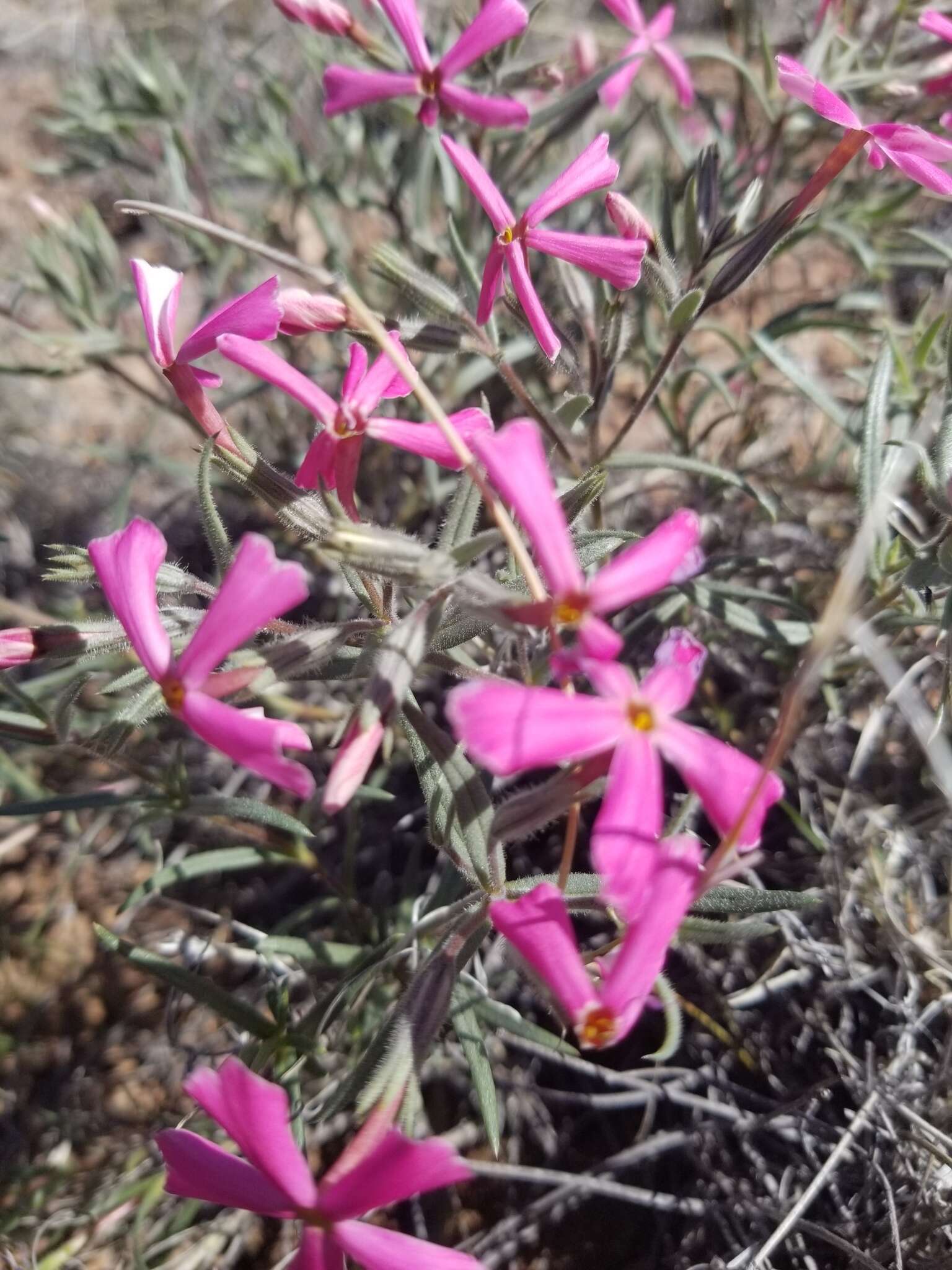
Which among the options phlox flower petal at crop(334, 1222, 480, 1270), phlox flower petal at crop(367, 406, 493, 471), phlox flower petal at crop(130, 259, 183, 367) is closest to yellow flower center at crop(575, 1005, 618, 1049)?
phlox flower petal at crop(334, 1222, 480, 1270)

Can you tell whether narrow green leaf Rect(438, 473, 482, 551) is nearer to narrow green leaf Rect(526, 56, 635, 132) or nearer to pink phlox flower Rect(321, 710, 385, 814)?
pink phlox flower Rect(321, 710, 385, 814)

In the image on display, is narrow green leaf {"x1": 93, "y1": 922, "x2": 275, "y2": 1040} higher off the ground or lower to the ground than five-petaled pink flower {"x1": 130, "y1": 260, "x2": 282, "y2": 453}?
lower

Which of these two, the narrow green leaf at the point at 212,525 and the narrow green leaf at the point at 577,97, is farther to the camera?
the narrow green leaf at the point at 577,97

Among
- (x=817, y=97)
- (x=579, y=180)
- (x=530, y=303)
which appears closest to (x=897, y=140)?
(x=817, y=97)

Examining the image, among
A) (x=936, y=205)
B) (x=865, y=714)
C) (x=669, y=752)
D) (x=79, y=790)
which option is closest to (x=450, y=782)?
(x=669, y=752)

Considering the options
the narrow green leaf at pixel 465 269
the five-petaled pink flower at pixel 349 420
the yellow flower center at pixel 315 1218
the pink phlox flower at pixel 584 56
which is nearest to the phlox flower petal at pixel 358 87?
the narrow green leaf at pixel 465 269

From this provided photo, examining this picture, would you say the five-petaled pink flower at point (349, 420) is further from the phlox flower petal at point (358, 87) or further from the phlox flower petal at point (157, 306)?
the phlox flower petal at point (358, 87)
